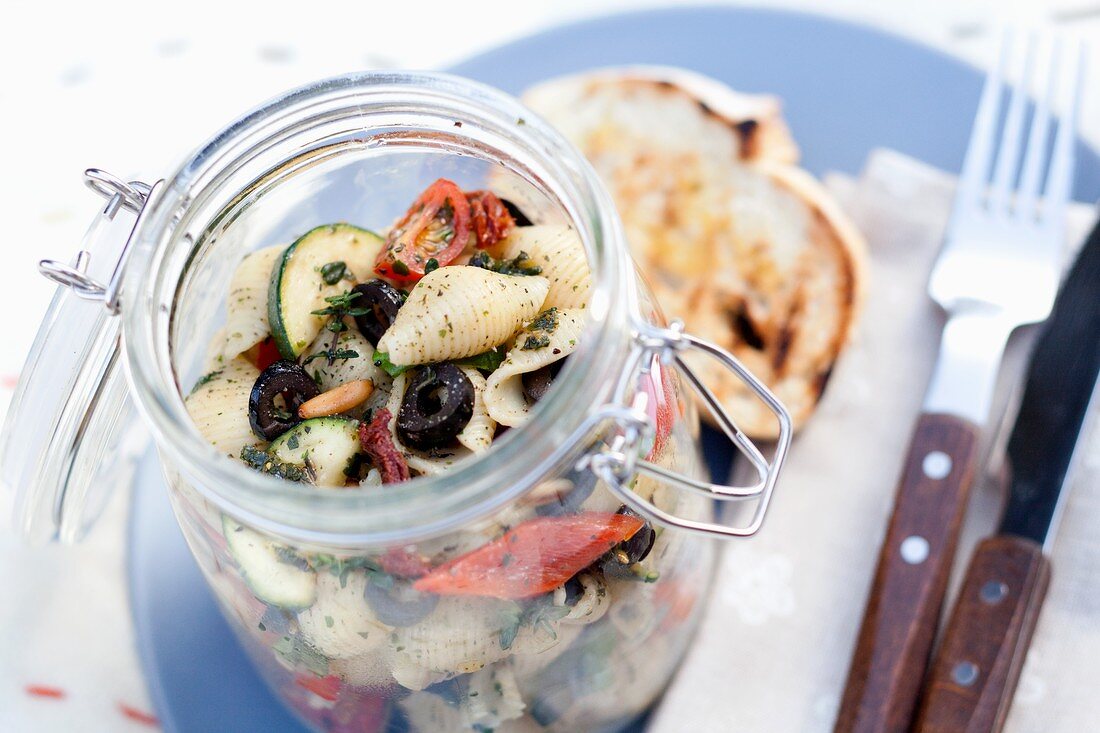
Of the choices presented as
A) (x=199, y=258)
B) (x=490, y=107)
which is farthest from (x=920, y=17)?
(x=199, y=258)

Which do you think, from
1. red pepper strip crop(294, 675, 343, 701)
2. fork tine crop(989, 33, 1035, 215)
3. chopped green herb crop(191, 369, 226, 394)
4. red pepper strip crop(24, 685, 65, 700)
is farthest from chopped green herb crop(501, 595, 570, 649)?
fork tine crop(989, 33, 1035, 215)

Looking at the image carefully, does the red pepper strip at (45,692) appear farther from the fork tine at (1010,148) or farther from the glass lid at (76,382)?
the fork tine at (1010,148)

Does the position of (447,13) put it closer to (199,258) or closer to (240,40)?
(240,40)

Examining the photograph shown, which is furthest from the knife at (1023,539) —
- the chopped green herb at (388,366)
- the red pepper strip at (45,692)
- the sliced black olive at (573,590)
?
the red pepper strip at (45,692)

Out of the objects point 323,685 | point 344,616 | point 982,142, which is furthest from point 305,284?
point 982,142

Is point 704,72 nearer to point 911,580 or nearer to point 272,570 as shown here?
point 911,580

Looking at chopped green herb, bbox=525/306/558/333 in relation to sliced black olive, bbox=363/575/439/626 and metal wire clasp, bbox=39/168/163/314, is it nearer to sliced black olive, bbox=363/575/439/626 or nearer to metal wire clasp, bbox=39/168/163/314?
sliced black olive, bbox=363/575/439/626
